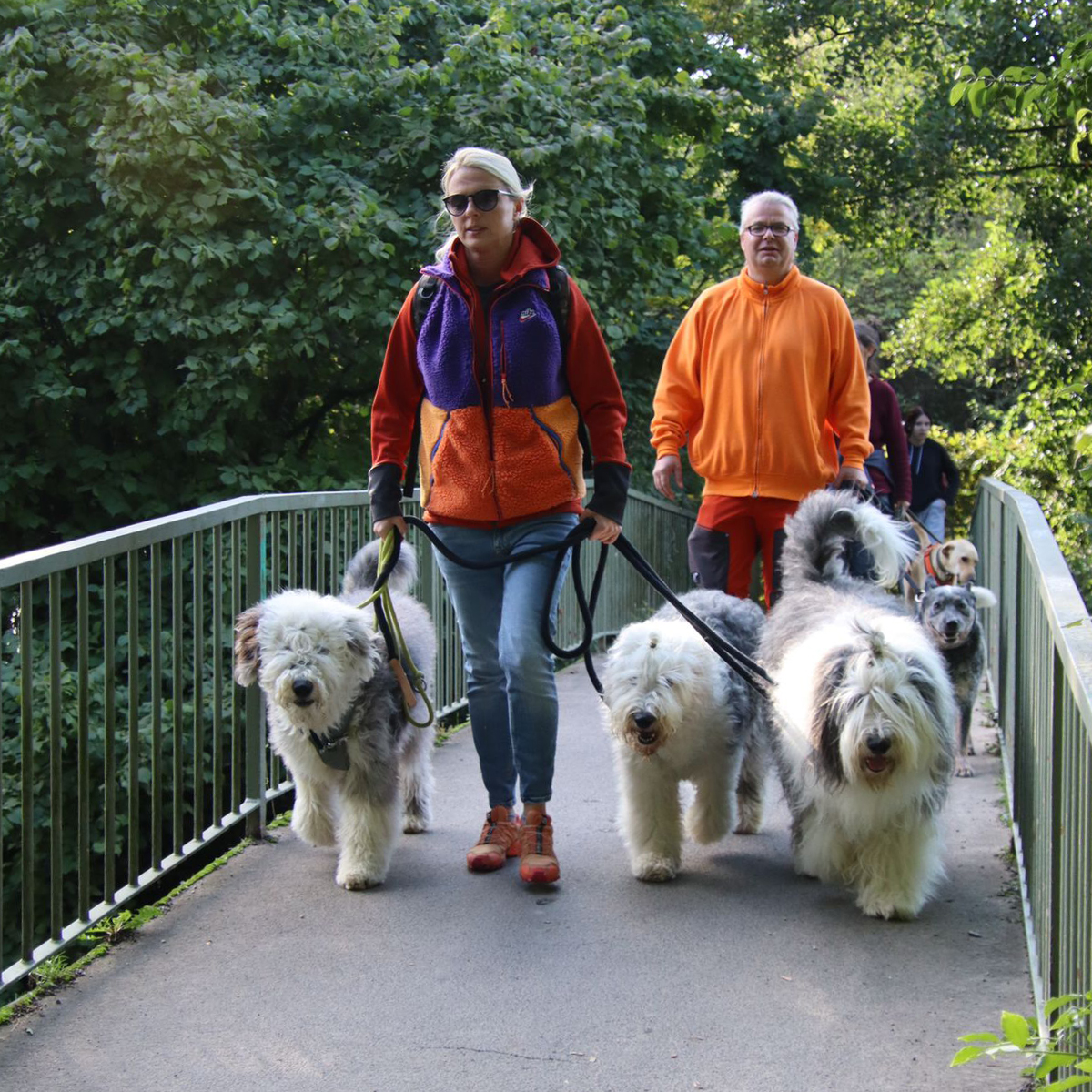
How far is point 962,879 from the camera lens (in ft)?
15.6

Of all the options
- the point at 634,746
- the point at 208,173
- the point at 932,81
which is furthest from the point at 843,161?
the point at 634,746

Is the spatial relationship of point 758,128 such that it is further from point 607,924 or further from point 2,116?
point 607,924

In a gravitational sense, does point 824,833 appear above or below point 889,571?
below

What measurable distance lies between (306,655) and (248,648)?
242 millimetres

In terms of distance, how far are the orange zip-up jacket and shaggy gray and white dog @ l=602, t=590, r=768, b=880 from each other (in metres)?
0.71

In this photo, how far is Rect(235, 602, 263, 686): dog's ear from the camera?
455 cm

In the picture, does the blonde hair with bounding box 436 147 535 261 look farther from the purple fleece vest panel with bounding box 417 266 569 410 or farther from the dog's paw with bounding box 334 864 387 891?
the dog's paw with bounding box 334 864 387 891

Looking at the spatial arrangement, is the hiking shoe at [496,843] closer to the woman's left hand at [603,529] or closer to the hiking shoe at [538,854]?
the hiking shoe at [538,854]

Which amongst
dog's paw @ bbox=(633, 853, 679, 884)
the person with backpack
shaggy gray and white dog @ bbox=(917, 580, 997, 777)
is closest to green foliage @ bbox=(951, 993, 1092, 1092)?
dog's paw @ bbox=(633, 853, 679, 884)

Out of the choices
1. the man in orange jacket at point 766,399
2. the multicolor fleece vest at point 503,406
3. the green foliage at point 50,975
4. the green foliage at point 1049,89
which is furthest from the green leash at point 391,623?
the green foliage at point 1049,89

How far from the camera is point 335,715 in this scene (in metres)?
4.54

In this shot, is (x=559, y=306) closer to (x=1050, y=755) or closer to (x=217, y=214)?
(x=1050, y=755)

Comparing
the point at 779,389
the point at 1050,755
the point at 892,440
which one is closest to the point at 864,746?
the point at 1050,755

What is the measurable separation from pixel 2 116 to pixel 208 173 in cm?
147
